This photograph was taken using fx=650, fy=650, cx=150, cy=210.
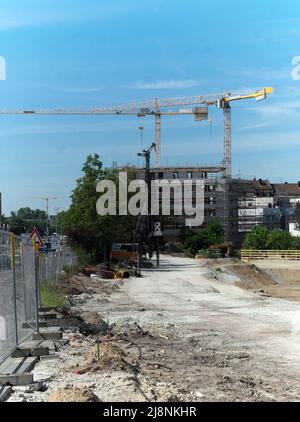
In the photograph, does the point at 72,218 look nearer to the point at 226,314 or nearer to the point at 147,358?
the point at 226,314

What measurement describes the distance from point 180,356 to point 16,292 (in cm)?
346

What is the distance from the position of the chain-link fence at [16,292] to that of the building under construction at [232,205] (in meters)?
102

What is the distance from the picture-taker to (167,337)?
1600 cm

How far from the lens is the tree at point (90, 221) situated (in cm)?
5603

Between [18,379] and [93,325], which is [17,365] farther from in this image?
[93,325]

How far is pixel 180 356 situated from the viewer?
1284 cm

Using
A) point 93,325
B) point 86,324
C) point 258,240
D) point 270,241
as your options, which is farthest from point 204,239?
point 86,324

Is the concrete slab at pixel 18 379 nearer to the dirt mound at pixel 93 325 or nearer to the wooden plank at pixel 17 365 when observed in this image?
the wooden plank at pixel 17 365

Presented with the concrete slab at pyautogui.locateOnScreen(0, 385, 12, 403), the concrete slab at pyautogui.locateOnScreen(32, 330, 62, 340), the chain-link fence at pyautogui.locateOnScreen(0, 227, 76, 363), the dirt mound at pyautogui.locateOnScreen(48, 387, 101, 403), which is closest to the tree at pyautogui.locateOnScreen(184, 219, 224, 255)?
the chain-link fence at pyautogui.locateOnScreen(0, 227, 76, 363)

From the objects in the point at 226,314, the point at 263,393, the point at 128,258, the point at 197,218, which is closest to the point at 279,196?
the point at 197,218

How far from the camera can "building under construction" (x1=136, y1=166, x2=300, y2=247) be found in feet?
428

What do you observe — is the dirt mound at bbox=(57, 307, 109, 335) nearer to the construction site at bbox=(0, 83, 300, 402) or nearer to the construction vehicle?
the construction site at bbox=(0, 83, 300, 402)
